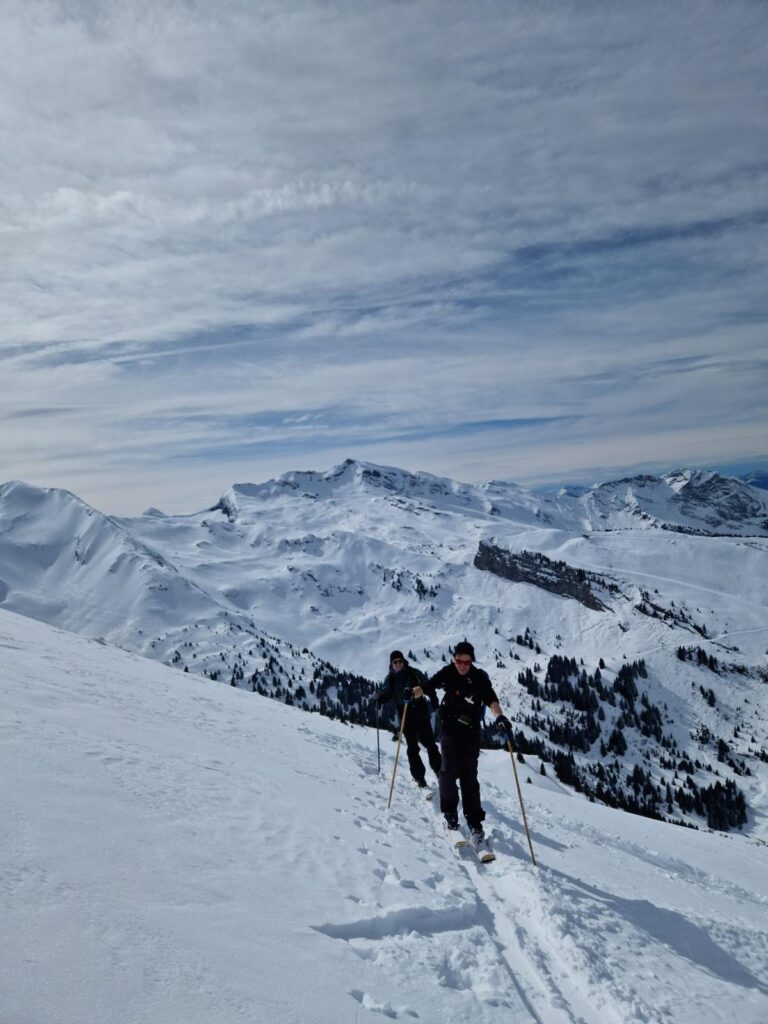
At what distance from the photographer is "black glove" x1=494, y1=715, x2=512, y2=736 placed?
10.8 meters

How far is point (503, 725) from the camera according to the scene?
11.3 meters

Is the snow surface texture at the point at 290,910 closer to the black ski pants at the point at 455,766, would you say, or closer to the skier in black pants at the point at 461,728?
the black ski pants at the point at 455,766

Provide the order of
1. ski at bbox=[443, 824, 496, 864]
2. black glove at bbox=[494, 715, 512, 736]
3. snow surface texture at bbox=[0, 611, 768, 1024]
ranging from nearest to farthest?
snow surface texture at bbox=[0, 611, 768, 1024]
ski at bbox=[443, 824, 496, 864]
black glove at bbox=[494, 715, 512, 736]

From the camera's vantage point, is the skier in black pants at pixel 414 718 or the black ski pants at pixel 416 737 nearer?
the skier in black pants at pixel 414 718

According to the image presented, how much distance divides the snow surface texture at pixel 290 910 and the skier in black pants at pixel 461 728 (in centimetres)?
95

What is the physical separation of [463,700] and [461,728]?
56 centimetres

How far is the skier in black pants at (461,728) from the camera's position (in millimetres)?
11555

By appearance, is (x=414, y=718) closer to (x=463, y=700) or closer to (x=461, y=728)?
(x=461, y=728)

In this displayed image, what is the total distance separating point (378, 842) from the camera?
9984mm

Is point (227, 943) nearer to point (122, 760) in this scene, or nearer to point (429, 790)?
point (122, 760)

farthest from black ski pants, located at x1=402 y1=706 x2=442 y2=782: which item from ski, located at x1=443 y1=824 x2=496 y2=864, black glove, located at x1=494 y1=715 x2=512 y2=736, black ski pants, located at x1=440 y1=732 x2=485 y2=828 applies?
black glove, located at x1=494 y1=715 x2=512 y2=736

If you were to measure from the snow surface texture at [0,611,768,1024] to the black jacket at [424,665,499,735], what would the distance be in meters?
2.20

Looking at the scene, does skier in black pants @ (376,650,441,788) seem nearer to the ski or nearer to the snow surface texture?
the snow surface texture

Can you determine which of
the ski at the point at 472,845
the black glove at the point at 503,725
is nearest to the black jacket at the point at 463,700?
the black glove at the point at 503,725
